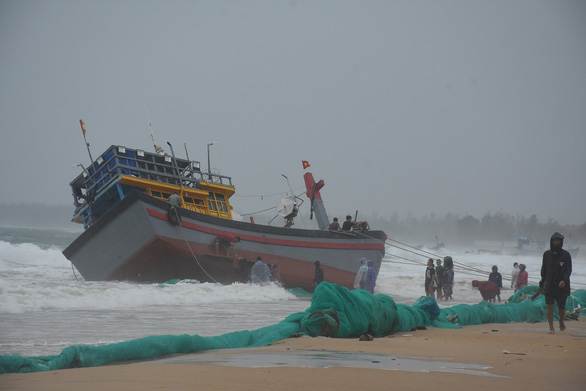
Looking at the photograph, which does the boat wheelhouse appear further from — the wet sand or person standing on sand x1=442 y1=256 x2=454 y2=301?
the wet sand

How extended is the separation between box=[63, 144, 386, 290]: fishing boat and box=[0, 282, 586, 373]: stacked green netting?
33.3 feet

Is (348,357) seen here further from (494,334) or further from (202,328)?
(202,328)

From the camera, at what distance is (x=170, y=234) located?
16.8 metres

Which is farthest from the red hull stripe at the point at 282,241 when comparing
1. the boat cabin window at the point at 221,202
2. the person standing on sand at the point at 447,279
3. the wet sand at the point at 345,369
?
the wet sand at the point at 345,369

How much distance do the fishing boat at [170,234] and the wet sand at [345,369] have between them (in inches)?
471

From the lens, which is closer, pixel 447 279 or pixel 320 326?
pixel 320 326

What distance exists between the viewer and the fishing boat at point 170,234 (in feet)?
54.7

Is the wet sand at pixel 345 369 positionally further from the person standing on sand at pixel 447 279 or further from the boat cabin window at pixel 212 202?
the boat cabin window at pixel 212 202

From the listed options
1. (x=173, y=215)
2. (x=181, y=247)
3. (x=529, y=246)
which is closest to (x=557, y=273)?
(x=173, y=215)

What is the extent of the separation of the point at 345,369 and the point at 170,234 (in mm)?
13786

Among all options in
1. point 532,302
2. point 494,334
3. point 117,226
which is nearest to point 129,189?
point 117,226

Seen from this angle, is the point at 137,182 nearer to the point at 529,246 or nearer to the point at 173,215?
the point at 173,215

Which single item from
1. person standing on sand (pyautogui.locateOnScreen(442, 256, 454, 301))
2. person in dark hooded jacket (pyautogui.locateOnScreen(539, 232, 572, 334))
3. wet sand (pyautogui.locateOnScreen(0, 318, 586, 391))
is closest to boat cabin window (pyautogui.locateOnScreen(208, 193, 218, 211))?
person standing on sand (pyautogui.locateOnScreen(442, 256, 454, 301))

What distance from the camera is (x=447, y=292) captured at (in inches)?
671
